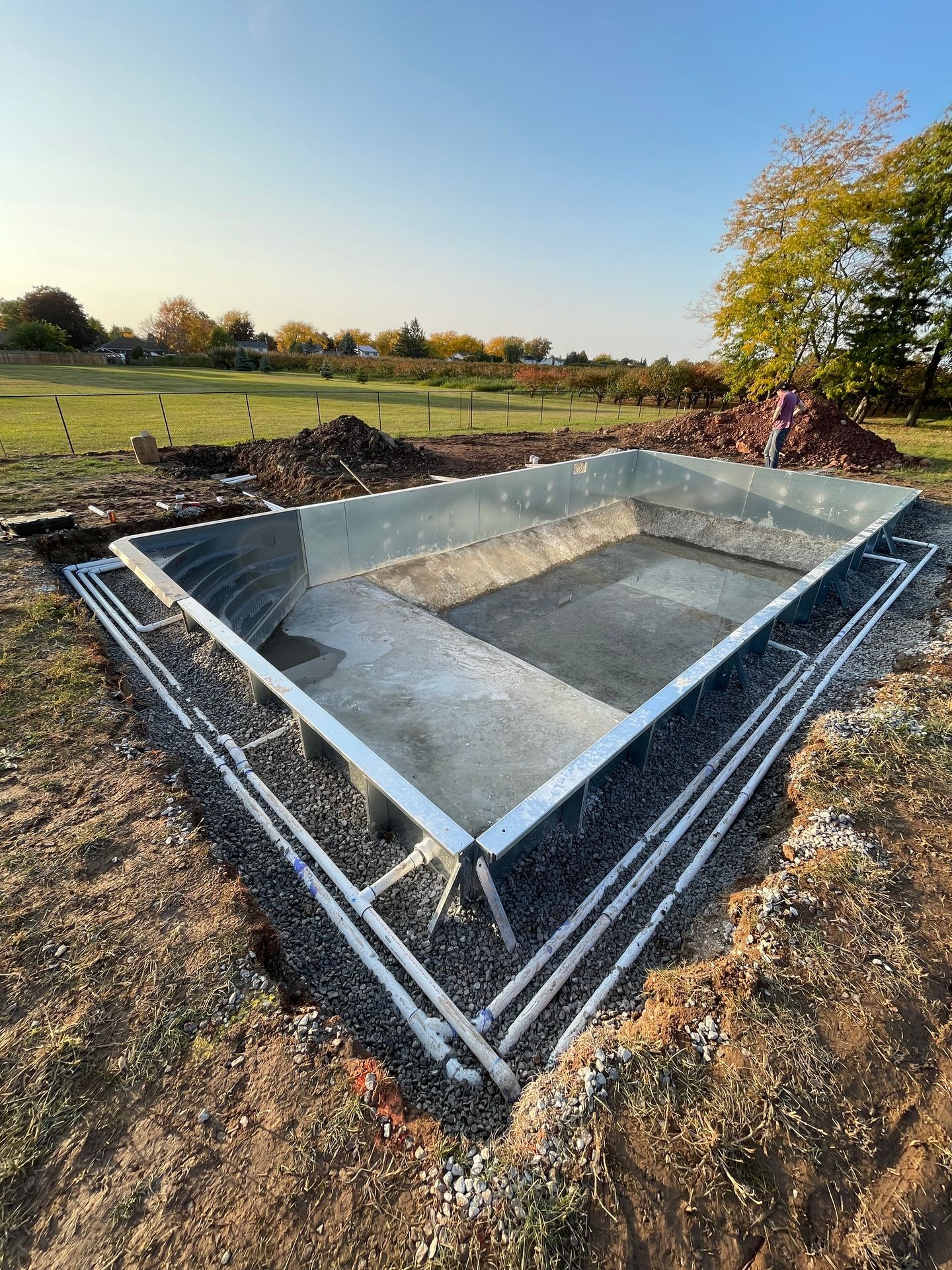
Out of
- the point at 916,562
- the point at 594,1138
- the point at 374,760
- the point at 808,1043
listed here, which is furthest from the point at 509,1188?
the point at 916,562

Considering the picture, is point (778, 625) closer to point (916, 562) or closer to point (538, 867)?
point (916, 562)

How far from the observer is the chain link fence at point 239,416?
14.3 meters

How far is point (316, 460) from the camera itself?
11.1 meters

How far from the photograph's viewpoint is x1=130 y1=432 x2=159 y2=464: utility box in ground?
10969 mm

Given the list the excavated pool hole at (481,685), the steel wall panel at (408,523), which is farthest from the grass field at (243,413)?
the steel wall panel at (408,523)

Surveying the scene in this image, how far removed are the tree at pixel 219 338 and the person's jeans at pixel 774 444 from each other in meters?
64.9

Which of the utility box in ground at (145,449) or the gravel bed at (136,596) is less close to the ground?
the utility box in ground at (145,449)

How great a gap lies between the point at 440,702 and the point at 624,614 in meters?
3.87

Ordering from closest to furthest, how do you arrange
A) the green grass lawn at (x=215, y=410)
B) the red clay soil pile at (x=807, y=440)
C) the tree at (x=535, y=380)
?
the red clay soil pile at (x=807, y=440), the green grass lawn at (x=215, y=410), the tree at (x=535, y=380)

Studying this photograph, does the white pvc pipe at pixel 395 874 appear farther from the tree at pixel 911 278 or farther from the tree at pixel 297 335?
the tree at pixel 297 335

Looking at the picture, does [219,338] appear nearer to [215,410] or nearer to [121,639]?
[215,410]

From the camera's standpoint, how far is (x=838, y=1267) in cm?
151

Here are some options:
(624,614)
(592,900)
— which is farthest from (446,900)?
(624,614)

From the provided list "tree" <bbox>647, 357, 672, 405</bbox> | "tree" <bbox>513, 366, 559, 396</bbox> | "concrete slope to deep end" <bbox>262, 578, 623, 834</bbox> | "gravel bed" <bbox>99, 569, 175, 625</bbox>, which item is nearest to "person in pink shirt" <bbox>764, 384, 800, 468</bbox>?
"concrete slope to deep end" <bbox>262, 578, 623, 834</bbox>
